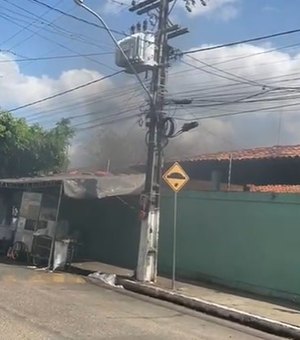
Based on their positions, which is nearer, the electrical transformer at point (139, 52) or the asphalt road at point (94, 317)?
the asphalt road at point (94, 317)

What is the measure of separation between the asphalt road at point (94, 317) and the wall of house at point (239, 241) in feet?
8.95

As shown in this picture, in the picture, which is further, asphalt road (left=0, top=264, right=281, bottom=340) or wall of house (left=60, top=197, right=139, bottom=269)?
wall of house (left=60, top=197, right=139, bottom=269)

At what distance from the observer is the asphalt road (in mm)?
7887

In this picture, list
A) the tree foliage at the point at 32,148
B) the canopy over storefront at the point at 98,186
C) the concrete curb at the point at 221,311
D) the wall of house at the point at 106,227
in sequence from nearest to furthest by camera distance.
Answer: the concrete curb at the point at 221,311, the canopy over storefront at the point at 98,186, the wall of house at the point at 106,227, the tree foliage at the point at 32,148

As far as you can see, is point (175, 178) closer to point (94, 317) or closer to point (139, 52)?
point (139, 52)

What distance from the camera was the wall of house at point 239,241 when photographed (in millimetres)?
12766

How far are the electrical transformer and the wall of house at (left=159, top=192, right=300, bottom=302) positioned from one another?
3.66 meters

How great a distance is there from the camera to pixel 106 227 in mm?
19266

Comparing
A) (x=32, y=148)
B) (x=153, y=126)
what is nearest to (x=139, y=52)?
(x=153, y=126)

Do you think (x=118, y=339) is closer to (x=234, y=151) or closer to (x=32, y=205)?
(x=32, y=205)

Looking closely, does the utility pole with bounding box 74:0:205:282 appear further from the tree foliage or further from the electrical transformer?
the tree foliage

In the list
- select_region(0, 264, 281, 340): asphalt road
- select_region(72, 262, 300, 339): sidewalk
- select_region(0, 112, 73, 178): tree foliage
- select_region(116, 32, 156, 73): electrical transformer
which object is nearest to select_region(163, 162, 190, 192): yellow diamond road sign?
select_region(72, 262, 300, 339): sidewalk

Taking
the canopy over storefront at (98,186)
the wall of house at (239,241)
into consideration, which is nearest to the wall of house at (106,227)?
the canopy over storefront at (98,186)

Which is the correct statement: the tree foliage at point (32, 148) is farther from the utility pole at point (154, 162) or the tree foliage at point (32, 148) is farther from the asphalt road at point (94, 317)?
the asphalt road at point (94, 317)
